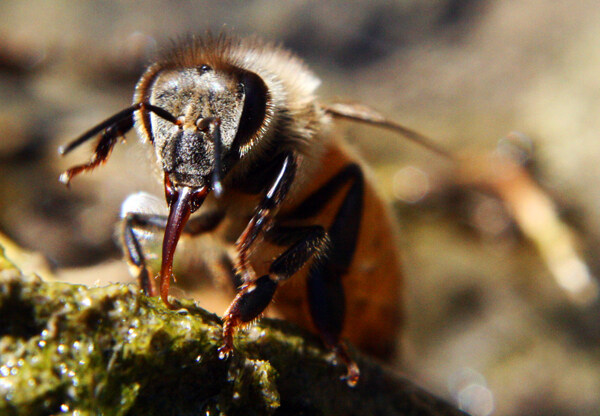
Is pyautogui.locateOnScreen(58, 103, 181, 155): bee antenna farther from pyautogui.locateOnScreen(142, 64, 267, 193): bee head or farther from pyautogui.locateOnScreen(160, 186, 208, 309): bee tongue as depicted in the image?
pyautogui.locateOnScreen(160, 186, 208, 309): bee tongue

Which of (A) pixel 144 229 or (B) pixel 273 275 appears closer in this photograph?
(B) pixel 273 275

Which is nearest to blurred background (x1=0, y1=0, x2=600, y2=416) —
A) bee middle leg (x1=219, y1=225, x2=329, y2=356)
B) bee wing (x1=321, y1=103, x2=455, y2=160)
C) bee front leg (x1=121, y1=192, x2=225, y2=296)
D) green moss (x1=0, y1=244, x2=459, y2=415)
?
bee front leg (x1=121, y1=192, x2=225, y2=296)

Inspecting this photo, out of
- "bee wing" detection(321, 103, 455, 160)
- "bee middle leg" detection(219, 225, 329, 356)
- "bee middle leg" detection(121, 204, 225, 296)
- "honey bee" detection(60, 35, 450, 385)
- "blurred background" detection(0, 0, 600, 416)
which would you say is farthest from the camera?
"blurred background" detection(0, 0, 600, 416)

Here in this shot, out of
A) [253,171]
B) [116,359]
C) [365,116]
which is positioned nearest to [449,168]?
[365,116]

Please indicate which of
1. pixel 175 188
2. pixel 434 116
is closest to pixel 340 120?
pixel 175 188

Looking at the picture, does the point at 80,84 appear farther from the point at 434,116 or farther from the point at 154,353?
the point at 154,353

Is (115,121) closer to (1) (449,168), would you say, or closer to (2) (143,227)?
(2) (143,227)
